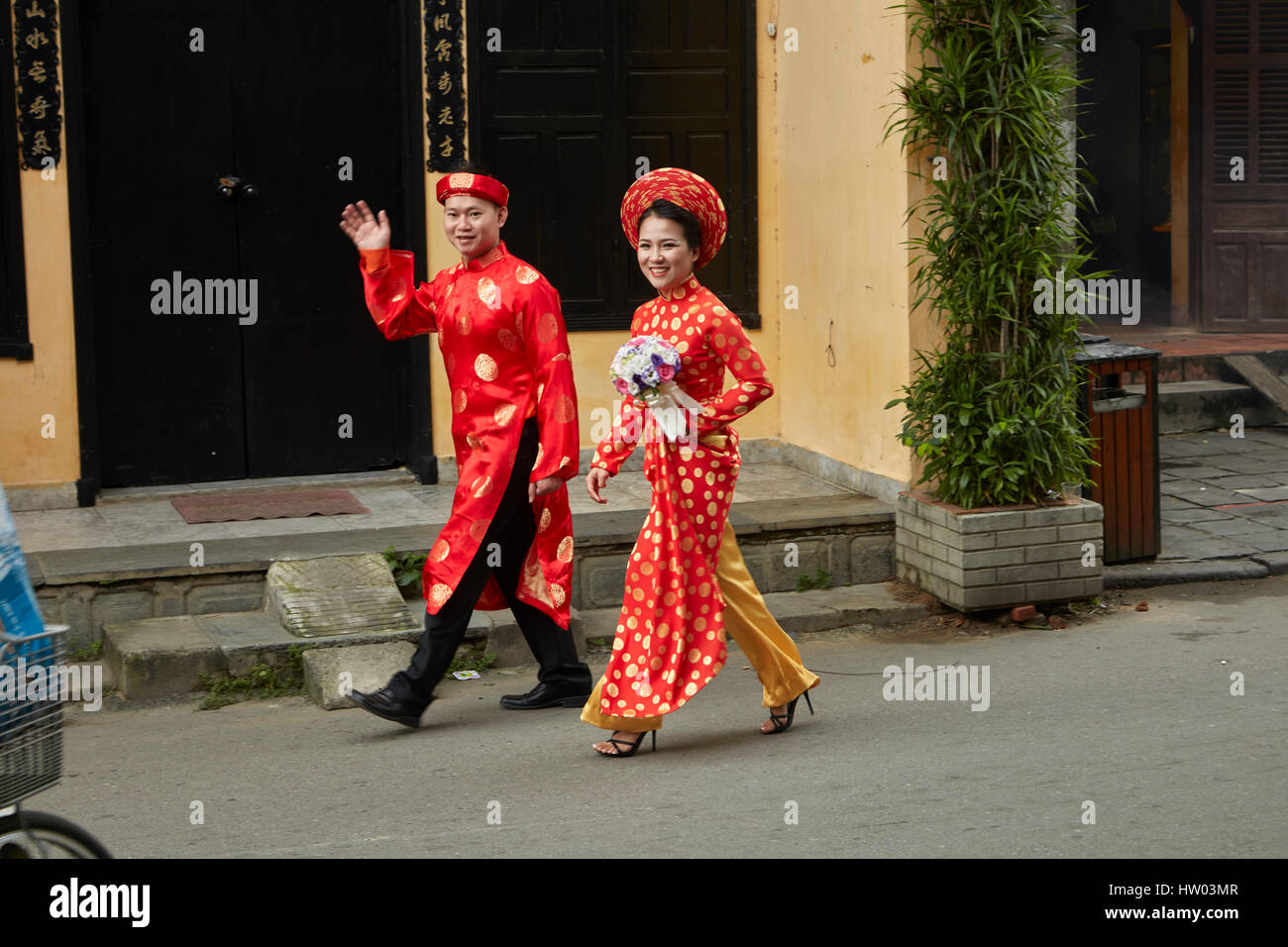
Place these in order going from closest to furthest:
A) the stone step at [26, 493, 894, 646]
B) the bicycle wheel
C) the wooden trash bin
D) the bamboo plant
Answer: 1. the bicycle wheel
2. the stone step at [26, 493, 894, 646]
3. the bamboo plant
4. the wooden trash bin

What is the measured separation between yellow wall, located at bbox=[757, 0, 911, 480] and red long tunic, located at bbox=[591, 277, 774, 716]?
258 cm

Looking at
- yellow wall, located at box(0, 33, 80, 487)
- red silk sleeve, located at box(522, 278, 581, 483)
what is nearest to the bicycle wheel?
red silk sleeve, located at box(522, 278, 581, 483)

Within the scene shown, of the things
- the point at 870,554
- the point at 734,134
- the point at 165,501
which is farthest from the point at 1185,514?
the point at 165,501

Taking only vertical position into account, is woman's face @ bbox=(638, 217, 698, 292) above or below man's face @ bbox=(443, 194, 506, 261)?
below

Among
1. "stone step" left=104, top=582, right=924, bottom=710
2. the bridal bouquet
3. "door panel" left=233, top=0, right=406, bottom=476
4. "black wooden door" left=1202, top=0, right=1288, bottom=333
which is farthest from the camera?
"black wooden door" left=1202, top=0, right=1288, bottom=333

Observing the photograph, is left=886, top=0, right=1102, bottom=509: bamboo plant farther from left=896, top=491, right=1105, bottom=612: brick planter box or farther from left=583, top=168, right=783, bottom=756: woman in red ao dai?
left=583, top=168, right=783, bottom=756: woman in red ao dai

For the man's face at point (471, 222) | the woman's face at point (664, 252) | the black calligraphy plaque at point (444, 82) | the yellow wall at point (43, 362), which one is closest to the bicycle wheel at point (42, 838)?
the woman's face at point (664, 252)

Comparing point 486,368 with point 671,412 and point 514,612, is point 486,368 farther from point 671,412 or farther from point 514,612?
point 514,612

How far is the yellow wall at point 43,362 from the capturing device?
8.27 metres

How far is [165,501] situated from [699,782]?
→ 13.9ft

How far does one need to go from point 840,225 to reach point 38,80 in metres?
4.07

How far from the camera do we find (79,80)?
8305 mm

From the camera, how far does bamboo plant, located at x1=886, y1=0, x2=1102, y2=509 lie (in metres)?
7.34

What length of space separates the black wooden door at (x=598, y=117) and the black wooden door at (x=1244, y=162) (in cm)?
576
